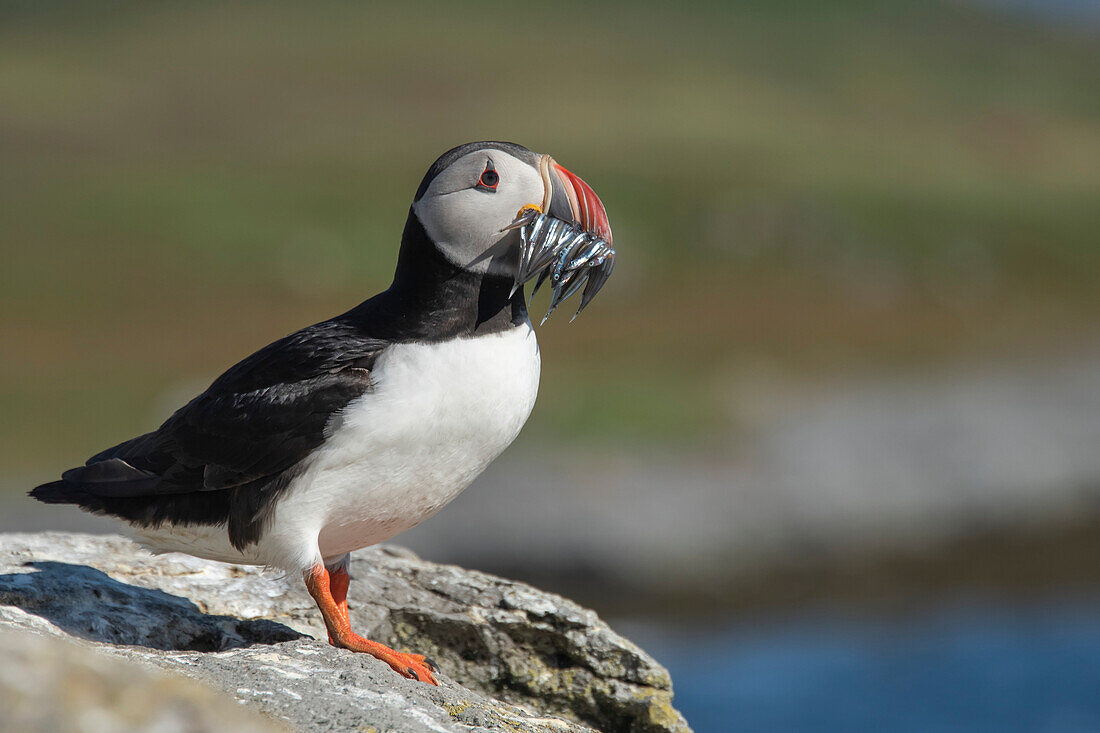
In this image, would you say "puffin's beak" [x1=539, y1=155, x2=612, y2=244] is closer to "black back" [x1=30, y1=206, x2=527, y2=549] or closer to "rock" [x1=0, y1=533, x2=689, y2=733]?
"black back" [x1=30, y1=206, x2=527, y2=549]

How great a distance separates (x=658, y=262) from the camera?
33.5m

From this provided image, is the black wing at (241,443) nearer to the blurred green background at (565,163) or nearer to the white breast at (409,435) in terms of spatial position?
the white breast at (409,435)

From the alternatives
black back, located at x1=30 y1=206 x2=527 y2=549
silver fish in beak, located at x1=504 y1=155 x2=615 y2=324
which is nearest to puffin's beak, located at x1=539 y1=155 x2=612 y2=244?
silver fish in beak, located at x1=504 y1=155 x2=615 y2=324

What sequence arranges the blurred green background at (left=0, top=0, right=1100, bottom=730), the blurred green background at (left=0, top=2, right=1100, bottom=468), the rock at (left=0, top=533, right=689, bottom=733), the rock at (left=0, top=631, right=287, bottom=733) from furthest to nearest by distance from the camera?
the blurred green background at (left=0, top=2, right=1100, bottom=468), the blurred green background at (left=0, top=0, right=1100, bottom=730), the rock at (left=0, top=533, right=689, bottom=733), the rock at (left=0, top=631, right=287, bottom=733)

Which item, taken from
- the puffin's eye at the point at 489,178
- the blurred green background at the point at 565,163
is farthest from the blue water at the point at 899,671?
the puffin's eye at the point at 489,178

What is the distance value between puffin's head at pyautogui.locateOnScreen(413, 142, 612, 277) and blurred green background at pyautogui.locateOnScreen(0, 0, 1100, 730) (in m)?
11.3

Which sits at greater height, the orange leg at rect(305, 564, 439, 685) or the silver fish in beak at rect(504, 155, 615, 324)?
the silver fish in beak at rect(504, 155, 615, 324)

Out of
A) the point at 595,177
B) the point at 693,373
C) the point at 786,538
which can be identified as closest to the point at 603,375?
the point at 693,373

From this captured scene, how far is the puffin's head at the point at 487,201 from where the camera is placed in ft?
18.7

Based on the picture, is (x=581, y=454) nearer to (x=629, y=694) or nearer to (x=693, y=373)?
(x=693, y=373)

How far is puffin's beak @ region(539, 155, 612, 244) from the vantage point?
228 inches

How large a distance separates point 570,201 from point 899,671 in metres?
12.6

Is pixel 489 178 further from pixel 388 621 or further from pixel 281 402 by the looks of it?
pixel 388 621

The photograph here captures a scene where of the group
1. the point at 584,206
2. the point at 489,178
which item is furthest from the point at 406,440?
the point at 584,206
